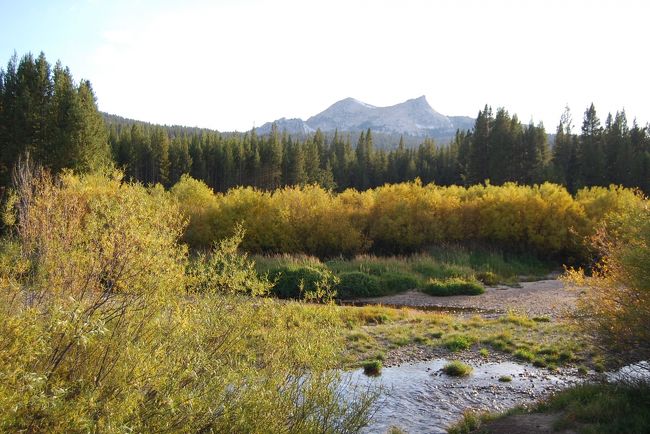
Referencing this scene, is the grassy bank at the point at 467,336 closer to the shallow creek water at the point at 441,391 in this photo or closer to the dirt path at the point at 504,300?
the shallow creek water at the point at 441,391

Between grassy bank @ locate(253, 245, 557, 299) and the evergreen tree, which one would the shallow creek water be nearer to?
grassy bank @ locate(253, 245, 557, 299)

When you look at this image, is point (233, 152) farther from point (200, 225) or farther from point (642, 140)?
point (642, 140)

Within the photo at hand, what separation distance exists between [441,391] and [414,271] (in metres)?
20.2

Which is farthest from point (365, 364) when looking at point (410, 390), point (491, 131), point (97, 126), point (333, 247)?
point (491, 131)

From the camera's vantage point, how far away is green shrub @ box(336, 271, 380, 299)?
97.8 feet

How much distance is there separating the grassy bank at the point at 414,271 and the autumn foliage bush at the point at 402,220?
178 centimetres

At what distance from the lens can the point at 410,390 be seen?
44.5 ft

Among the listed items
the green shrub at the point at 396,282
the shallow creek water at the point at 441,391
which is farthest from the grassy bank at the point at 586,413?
the green shrub at the point at 396,282

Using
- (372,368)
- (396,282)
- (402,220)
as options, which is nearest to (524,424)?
(372,368)

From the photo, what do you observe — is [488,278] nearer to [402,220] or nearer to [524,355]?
[402,220]

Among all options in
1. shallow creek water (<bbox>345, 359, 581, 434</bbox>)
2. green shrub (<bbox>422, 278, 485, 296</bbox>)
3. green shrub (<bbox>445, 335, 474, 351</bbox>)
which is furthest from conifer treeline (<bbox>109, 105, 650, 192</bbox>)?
shallow creek water (<bbox>345, 359, 581, 434</bbox>)

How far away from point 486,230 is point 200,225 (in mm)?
22941

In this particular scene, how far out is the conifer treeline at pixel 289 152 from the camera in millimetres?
44469

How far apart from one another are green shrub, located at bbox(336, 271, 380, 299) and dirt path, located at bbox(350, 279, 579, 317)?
0.56m
